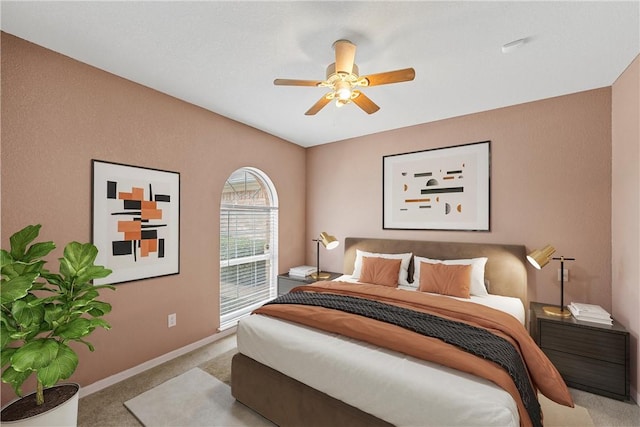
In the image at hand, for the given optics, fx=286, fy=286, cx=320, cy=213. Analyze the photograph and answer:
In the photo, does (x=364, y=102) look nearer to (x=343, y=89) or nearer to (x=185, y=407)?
(x=343, y=89)

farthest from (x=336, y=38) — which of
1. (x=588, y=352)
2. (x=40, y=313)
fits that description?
(x=588, y=352)

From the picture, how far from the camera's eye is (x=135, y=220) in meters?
2.60

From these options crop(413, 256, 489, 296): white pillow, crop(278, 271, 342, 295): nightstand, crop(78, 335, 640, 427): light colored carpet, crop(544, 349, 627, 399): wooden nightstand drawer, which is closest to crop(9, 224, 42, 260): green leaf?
crop(78, 335, 640, 427): light colored carpet

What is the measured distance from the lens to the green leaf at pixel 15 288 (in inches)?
53.2

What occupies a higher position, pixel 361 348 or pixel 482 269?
pixel 482 269

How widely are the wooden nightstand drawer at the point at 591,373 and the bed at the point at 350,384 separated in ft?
1.48

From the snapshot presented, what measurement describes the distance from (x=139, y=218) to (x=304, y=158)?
2734 mm

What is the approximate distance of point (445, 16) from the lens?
1.74 metres

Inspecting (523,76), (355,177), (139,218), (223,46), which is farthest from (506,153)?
(139,218)

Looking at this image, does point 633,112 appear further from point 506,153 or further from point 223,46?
point 223,46

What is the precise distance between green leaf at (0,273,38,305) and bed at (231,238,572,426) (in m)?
1.29

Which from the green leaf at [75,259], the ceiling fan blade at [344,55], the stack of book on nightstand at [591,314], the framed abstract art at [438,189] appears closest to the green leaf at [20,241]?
the green leaf at [75,259]

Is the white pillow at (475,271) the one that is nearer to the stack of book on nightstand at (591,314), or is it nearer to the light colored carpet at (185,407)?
the stack of book on nightstand at (591,314)

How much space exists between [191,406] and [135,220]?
162 cm
